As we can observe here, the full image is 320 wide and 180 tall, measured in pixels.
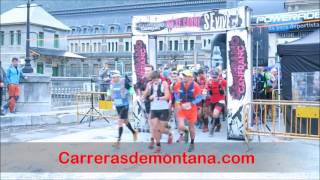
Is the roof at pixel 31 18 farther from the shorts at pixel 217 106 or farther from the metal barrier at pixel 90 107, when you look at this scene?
the shorts at pixel 217 106

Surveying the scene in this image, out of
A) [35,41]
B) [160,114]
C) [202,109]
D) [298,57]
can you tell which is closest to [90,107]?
[202,109]

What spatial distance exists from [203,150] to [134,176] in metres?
2.62

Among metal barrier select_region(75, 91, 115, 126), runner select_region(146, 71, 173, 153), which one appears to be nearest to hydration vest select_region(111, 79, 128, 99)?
runner select_region(146, 71, 173, 153)

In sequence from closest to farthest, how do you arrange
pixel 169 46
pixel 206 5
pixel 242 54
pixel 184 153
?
pixel 184 153
pixel 242 54
pixel 169 46
pixel 206 5

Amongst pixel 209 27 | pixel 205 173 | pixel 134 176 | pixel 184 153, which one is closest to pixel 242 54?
pixel 209 27

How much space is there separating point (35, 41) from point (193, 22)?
44.2 metres

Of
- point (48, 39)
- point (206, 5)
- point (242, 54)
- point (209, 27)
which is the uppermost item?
point (206, 5)

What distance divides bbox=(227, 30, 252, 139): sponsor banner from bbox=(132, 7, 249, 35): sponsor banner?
0.28 meters

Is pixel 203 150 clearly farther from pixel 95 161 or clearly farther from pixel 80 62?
pixel 80 62

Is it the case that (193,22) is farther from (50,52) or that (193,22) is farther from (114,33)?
(114,33)

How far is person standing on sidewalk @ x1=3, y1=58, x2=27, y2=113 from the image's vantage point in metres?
14.0

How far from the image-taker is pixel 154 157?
8.60 m

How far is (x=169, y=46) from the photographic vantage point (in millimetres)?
69250

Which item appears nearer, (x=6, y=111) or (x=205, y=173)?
(x=205, y=173)
